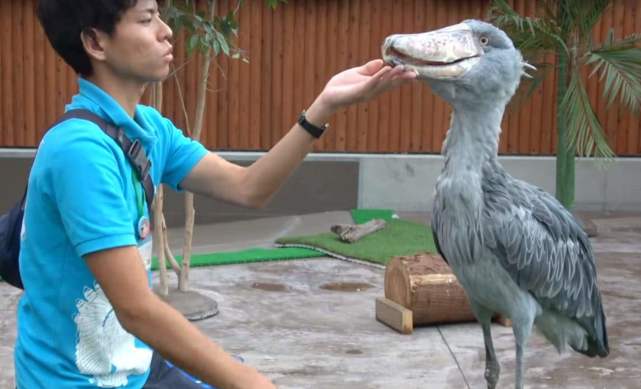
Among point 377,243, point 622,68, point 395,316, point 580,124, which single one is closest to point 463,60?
point 395,316

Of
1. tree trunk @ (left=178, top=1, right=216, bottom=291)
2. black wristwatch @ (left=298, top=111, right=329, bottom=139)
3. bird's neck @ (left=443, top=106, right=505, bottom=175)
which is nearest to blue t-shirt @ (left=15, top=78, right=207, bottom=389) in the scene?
black wristwatch @ (left=298, top=111, right=329, bottom=139)

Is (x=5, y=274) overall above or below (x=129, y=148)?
below

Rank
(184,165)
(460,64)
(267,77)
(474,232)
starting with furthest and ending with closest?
(267,77) < (474,232) < (460,64) < (184,165)

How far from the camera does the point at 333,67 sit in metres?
10.0

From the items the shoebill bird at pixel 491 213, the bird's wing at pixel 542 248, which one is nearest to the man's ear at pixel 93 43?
the shoebill bird at pixel 491 213

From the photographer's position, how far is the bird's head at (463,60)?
2.64m

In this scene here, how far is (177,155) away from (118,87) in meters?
0.44

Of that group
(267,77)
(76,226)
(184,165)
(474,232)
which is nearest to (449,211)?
(474,232)

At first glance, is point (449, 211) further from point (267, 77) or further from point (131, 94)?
point (267, 77)

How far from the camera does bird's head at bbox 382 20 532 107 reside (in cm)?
264

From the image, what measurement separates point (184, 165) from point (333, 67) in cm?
762

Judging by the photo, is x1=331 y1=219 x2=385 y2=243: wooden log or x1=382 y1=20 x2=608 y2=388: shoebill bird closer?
x1=382 y1=20 x2=608 y2=388: shoebill bird

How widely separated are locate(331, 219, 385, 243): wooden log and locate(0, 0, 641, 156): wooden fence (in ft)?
Result: 5.58

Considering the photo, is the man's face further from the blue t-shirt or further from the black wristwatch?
the black wristwatch
